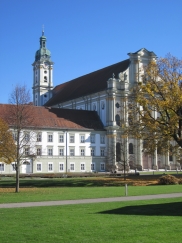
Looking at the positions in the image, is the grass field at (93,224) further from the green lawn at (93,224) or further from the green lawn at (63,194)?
the green lawn at (63,194)

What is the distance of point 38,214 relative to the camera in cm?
1650

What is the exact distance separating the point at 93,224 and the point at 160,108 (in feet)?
102

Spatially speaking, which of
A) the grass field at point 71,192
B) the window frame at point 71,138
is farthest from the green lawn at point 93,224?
the window frame at point 71,138

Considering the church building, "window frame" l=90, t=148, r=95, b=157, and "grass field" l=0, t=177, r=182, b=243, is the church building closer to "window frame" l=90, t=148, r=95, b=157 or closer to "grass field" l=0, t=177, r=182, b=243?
"window frame" l=90, t=148, r=95, b=157

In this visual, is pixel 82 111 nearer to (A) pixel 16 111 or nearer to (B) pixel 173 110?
(B) pixel 173 110

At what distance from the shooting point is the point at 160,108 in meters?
43.6

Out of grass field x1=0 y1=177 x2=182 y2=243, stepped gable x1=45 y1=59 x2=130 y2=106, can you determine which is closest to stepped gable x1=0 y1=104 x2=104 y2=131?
stepped gable x1=45 y1=59 x2=130 y2=106

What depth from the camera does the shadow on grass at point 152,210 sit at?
1669cm

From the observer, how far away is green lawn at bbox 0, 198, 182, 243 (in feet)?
38.7

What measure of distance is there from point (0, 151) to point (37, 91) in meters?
77.8

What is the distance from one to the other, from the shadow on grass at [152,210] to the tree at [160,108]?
940 inches

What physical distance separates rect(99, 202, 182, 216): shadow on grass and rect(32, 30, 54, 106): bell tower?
91363 mm

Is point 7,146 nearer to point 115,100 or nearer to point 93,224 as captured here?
point 93,224

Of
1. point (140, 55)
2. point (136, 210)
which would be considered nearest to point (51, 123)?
point (140, 55)
